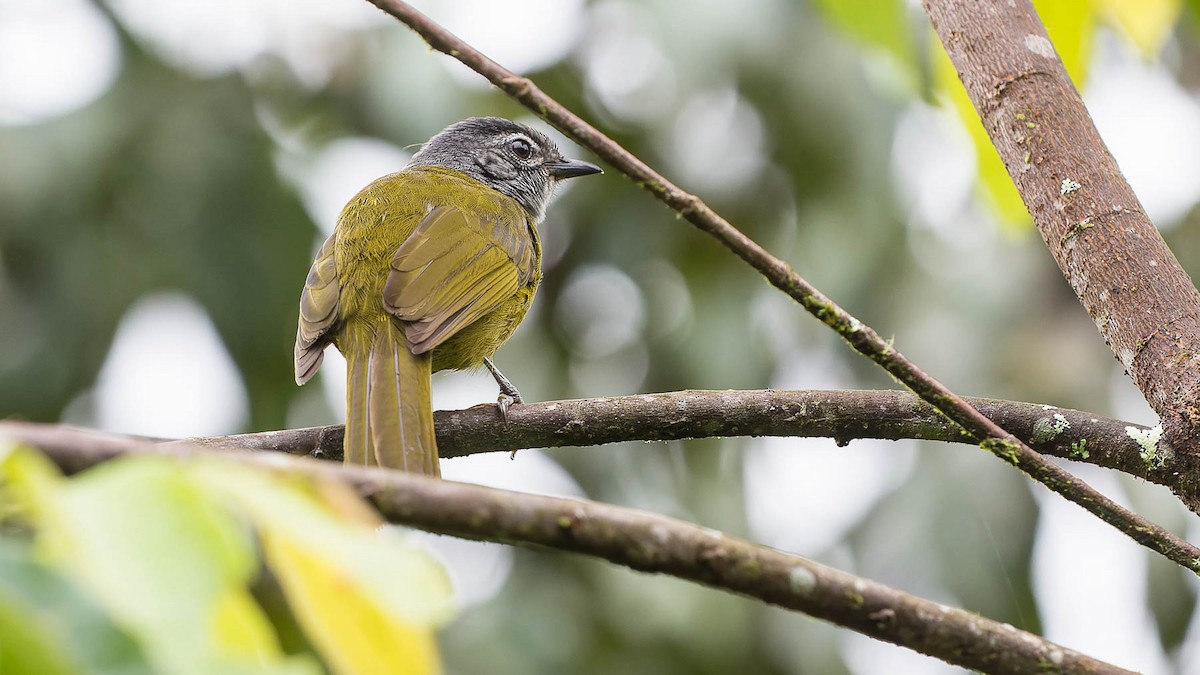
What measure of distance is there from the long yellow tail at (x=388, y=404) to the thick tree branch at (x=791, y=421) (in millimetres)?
221

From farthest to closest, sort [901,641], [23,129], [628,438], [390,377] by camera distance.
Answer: [23,129]
[390,377]
[628,438]
[901,641]

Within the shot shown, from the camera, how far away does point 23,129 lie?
25.0 feet

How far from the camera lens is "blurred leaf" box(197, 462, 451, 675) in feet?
2.98

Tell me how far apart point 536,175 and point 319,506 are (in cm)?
519

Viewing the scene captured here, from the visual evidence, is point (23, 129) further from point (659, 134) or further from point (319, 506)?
point (319, 506)

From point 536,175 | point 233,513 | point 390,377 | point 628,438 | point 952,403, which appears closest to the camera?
point 233,513

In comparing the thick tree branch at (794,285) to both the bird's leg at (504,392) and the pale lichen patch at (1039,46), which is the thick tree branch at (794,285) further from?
the bird's leg at (504,392)

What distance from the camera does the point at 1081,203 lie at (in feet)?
8.25

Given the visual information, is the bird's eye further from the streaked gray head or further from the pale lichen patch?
the pale lichen patch

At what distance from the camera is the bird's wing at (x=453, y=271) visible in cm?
393

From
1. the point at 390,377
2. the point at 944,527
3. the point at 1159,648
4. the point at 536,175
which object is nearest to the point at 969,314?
the point at 944,527

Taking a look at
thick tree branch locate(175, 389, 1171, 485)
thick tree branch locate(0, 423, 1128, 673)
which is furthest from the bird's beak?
thick tree branch locate(0, 423, 1128, 673)

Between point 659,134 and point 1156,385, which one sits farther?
point 659,134

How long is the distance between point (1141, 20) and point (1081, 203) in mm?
377
